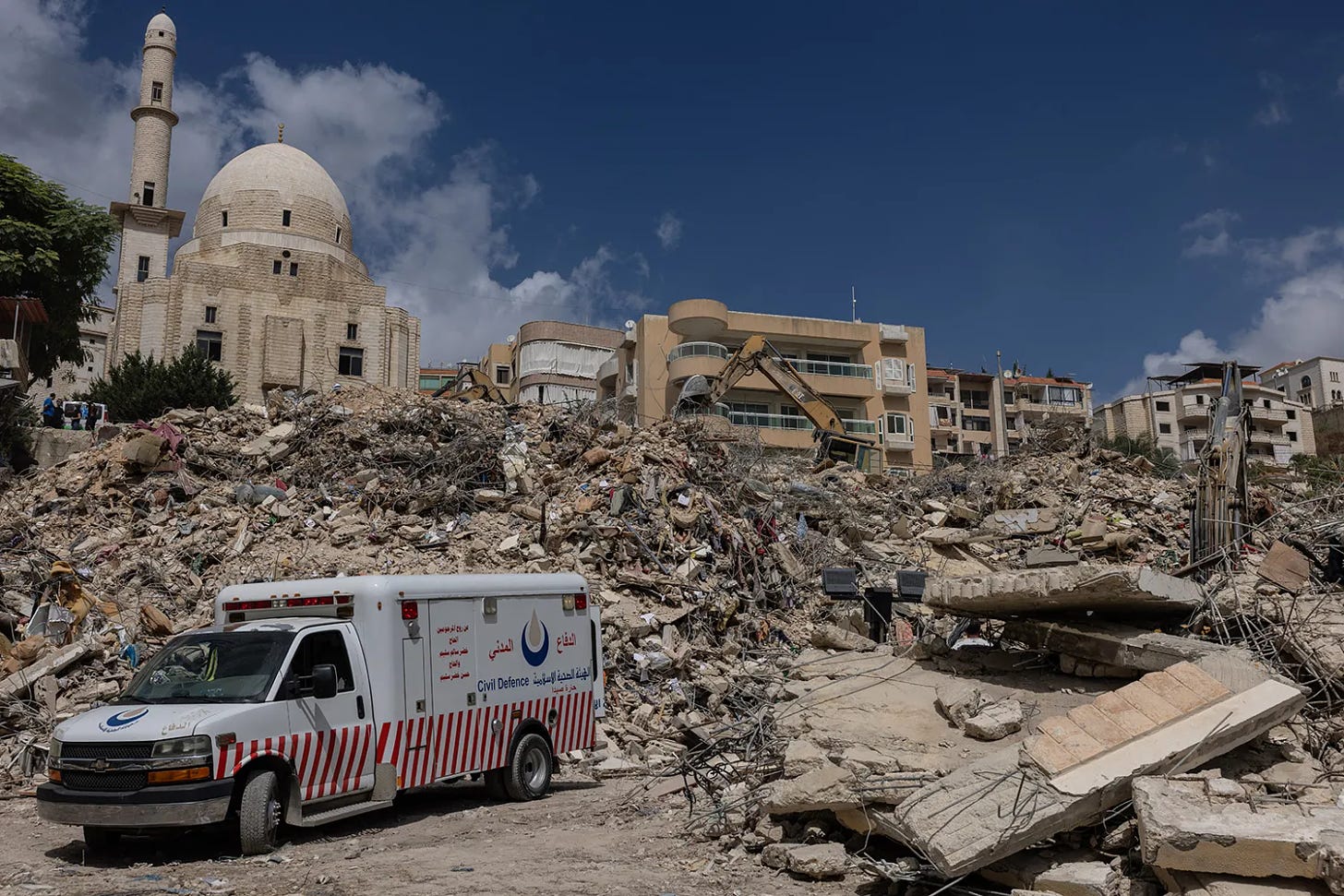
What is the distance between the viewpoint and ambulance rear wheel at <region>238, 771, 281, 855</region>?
671 cm

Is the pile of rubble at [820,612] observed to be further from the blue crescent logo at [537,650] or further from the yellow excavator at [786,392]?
the yellow excavator at [786,392]

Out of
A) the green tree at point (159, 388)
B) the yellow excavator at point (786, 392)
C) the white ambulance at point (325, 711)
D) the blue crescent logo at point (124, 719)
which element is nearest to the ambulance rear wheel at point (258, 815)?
the white ambulance at point (325, 711)

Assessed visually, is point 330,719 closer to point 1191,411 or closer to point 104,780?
point 104,780

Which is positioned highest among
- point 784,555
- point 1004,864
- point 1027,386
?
point 1027,386

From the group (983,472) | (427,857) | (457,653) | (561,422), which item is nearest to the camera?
(427,857)

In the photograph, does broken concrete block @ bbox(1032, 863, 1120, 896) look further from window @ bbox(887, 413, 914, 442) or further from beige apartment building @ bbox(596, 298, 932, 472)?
window @ bbox(887, 413, 914, 442)

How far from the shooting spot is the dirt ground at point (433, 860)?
5.89m

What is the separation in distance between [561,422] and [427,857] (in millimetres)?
13743

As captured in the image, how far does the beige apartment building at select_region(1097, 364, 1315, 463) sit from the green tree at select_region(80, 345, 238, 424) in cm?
5534

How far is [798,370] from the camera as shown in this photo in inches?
1738

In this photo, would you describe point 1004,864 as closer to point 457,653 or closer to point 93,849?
point 457,653

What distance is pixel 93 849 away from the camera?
705 cm

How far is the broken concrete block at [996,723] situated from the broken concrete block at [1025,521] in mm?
14390

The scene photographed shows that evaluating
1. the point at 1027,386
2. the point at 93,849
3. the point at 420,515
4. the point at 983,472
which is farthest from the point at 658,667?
the point at 1027,386
